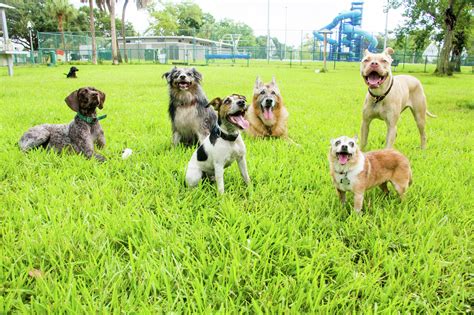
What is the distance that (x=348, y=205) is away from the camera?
10.1 ft

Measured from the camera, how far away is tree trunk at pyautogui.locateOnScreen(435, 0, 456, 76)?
23872 millimetres

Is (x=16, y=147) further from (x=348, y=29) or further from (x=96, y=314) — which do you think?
(x=348, y=29)

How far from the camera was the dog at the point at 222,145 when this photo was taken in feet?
10.0

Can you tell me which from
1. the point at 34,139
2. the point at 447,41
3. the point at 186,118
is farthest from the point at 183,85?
the point at 447,41

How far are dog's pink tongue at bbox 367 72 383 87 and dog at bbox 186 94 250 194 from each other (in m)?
2.10

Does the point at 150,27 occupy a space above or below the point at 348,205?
above

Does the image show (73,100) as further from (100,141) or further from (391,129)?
(391,129)

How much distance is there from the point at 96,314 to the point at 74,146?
3.39 meters

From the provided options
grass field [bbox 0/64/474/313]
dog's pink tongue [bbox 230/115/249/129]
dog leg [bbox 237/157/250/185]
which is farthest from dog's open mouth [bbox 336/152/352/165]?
dog leg [bbox 237/157/250/185]

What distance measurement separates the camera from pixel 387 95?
4.59 m

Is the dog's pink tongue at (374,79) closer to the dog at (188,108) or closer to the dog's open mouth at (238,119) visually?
the dog's open mouth at (238,119)

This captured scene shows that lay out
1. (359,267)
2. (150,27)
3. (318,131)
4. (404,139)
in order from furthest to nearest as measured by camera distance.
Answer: (150,27)
(318,131)
(404,139)
(359,267)

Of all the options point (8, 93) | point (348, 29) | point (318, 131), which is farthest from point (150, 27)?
point (318, 131)

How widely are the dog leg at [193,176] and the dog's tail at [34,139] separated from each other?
2644 mm
